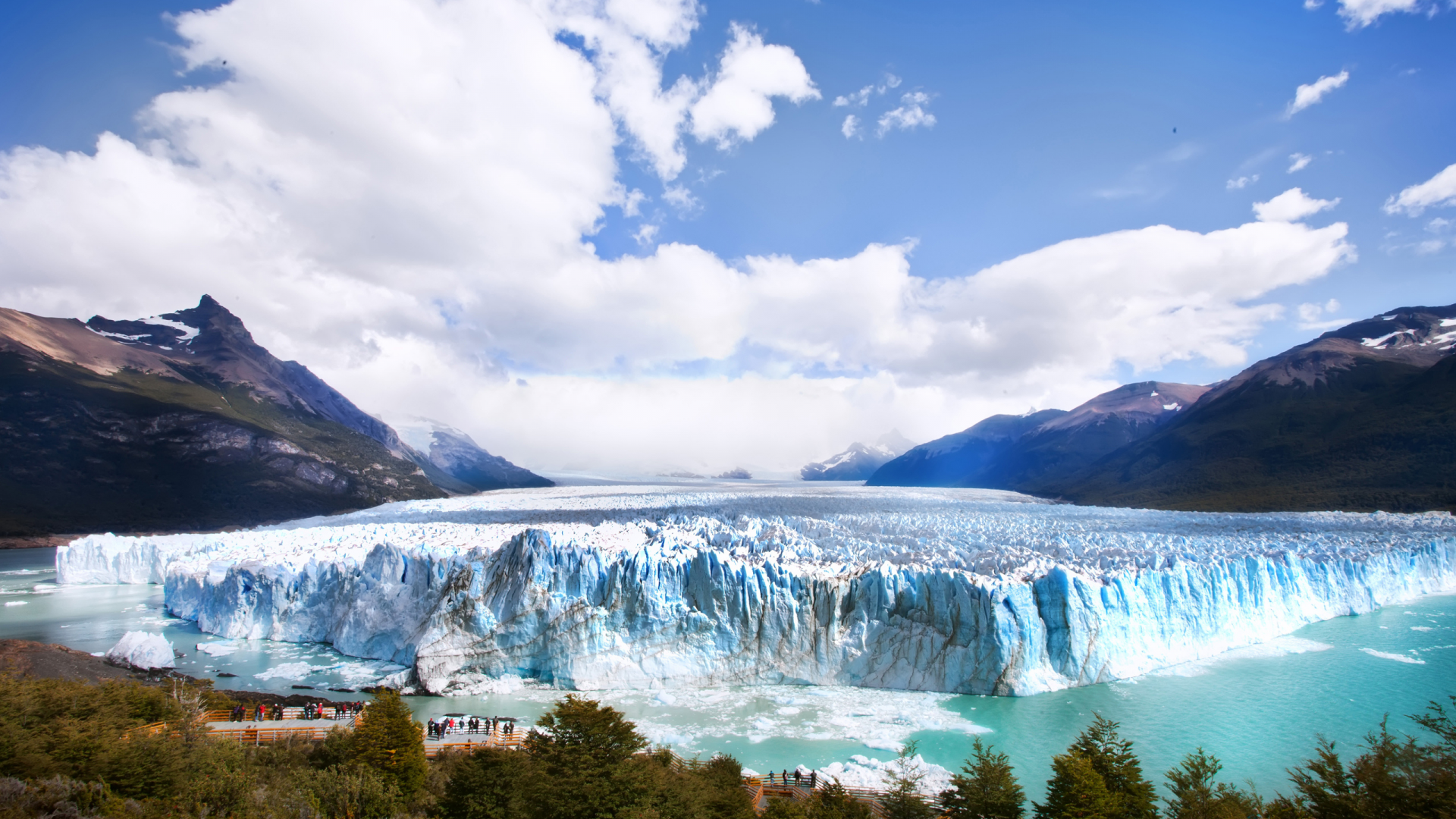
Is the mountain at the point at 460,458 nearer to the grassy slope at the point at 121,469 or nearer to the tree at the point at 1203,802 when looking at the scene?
the grassy slope at the point at 121,469

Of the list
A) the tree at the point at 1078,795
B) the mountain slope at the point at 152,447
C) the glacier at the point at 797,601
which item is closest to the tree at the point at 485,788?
the tree at the point at 1078,795

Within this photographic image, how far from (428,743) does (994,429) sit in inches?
6364

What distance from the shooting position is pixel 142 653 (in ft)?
82.0

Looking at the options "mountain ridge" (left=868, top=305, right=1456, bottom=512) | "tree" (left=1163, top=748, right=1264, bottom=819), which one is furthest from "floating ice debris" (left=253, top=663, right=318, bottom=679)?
"mountain ridge" (left=868, top=305, right=1456, bottom=512)

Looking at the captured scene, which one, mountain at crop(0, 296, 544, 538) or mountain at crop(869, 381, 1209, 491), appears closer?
mountain at crop(0, 296, 544, 538)

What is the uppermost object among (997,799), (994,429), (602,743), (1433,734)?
(994,429)

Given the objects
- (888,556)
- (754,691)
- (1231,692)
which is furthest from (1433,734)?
(754,691)

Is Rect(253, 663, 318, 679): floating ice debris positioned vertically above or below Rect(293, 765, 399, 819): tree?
below

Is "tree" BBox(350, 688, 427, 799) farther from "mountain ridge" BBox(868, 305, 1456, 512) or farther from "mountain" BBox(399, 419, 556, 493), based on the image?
"mountain" BBox(399, 419, 556, 493)

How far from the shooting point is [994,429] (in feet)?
523

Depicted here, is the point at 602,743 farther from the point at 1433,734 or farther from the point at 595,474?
the point at 595,474

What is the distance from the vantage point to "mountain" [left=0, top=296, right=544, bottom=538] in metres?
70.2

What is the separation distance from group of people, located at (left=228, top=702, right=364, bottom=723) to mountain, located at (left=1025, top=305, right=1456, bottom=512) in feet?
232

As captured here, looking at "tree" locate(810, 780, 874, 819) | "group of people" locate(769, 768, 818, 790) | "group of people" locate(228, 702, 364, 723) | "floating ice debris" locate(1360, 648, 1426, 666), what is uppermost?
"tree" locate(810, 780, 874, 819)
